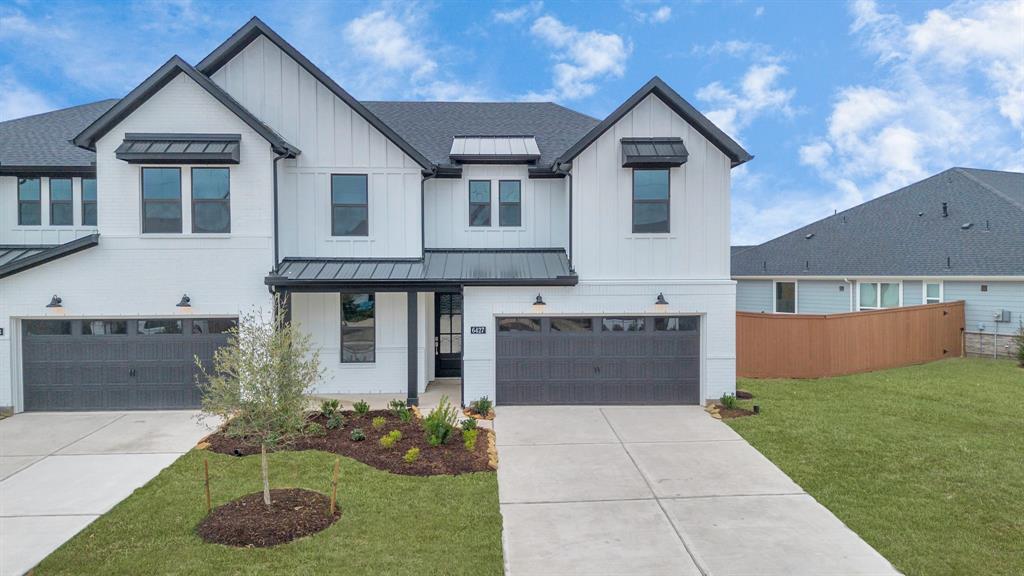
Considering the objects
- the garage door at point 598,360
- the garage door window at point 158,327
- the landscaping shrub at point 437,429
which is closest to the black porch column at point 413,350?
the garage door at point 598,360

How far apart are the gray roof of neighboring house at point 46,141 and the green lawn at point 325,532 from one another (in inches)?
395

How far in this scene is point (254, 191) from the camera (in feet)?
40.7

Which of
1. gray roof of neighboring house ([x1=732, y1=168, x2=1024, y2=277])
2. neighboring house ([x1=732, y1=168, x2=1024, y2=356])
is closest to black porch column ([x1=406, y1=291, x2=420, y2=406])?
neighboring house ([x1=732, y1=168, x2=1024, y2=356])

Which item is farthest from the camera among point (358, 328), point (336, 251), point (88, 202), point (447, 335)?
point (447, 335)

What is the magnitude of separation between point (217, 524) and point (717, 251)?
36.6ft

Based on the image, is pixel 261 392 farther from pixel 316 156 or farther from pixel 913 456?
pixel 913 456

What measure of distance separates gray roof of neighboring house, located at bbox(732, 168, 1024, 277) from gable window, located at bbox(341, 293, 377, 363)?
59.8ft

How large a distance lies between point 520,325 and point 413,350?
2597mm

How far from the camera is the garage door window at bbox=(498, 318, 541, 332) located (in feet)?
43.0

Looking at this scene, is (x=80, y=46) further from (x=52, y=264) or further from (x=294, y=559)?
(x=294, y=559)

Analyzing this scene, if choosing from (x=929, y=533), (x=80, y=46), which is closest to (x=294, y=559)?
(x=929, y=533)

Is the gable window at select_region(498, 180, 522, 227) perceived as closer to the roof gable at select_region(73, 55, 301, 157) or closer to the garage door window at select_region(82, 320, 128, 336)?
the roof gable at select_region(73, 55, 301, 157)

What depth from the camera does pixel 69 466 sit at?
8.95 metres

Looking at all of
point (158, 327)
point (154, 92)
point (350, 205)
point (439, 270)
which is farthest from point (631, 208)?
point (158, 327)
